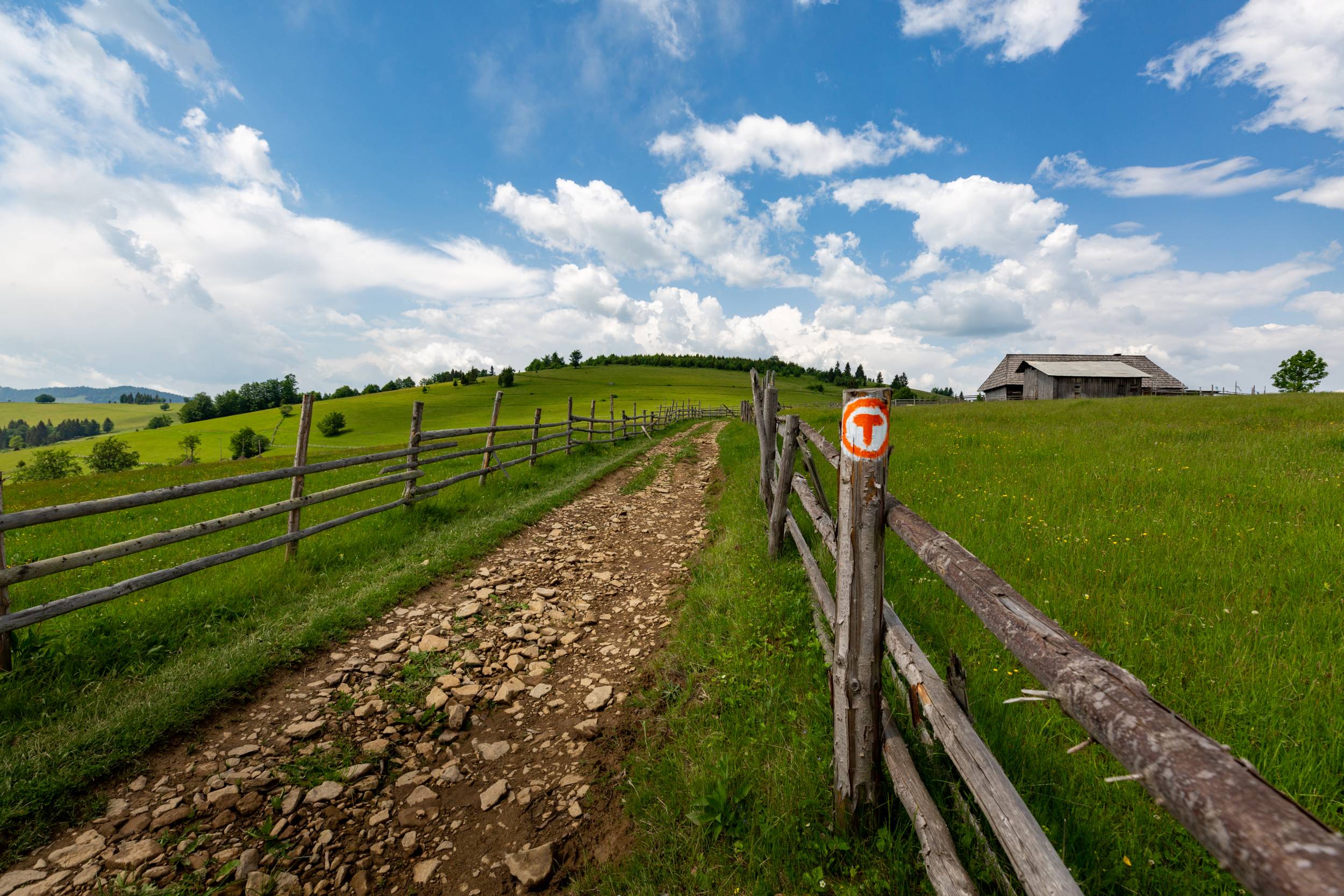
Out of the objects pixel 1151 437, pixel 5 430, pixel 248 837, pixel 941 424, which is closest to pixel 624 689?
pixel 248 837

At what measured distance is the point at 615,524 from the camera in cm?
862

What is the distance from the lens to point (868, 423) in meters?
2.38

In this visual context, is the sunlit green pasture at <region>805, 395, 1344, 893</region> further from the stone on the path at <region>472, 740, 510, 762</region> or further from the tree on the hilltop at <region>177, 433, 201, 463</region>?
the tree on the hilltop at <region>177, 433, 201, 463</region>

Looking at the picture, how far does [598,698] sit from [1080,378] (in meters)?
50.1

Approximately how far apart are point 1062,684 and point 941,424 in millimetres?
17346

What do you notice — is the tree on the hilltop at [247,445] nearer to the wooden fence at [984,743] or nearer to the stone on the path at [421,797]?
the stone on the path at [421,797]

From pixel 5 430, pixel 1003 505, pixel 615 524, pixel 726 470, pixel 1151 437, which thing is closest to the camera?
pixel 1003 505

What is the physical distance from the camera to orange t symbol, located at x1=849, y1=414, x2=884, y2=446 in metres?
2.37

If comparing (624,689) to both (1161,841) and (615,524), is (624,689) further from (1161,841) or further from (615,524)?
(615,524)

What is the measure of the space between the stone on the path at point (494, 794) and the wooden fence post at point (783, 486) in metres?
3.64

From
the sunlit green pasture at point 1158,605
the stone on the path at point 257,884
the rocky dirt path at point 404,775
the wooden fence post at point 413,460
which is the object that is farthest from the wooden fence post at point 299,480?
the sunlit green pasture at point 1158,605

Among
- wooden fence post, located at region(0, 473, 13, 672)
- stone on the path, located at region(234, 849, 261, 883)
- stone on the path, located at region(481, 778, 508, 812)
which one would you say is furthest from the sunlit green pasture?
wooden fence post, located at region(0, 473, 13, 672)

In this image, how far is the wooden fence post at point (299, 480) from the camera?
6.37 meters

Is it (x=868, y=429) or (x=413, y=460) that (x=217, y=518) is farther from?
(x=868, y=429)
